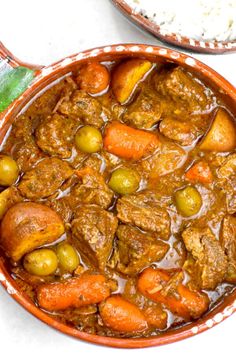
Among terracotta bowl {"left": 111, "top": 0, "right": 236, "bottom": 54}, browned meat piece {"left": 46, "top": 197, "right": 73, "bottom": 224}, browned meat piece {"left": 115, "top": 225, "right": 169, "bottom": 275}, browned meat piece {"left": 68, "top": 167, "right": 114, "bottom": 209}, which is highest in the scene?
terracotta bowl {"left": 111, "top": 0, "right": 236, "bottom": 54}

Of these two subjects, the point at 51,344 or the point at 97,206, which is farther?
the point at 51,344

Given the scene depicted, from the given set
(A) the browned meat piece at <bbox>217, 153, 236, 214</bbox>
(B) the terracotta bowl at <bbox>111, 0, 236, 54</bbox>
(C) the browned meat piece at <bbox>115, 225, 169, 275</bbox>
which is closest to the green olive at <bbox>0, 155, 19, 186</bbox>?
(C) the browned meat piece at <bbox>115, 225, 169, 275</bbox>

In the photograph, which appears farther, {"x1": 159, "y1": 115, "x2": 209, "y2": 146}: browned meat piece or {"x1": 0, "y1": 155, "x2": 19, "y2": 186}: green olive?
{"x1": 159, "y1": 115, "x2": 209, "y2": 146}: browned meat piece

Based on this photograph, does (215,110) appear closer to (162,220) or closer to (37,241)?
(162,220)

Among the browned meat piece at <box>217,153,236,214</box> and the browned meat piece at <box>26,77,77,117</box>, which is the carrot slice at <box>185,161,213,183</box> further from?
the browned meat piece at <box>26,77,77,117</box>

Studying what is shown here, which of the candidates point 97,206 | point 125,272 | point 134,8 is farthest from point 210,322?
point 134,8

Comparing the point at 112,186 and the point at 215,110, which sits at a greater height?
the point at 215,110

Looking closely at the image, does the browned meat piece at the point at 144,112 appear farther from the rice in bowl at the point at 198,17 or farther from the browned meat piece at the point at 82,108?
the rice in bowl at the point at 198,17
